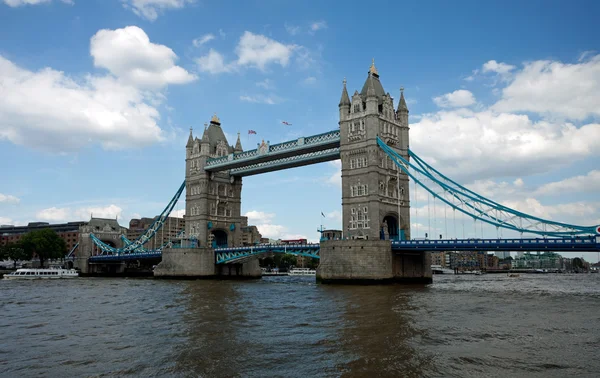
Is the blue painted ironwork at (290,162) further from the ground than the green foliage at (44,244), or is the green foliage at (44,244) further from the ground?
the blue painted ironwork at (290,162)

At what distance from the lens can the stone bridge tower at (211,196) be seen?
88.4m

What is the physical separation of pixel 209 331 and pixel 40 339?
768cm

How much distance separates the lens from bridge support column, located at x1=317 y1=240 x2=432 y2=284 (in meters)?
57.8

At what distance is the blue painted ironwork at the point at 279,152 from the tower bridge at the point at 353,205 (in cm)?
16

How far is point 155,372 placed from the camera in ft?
54.4

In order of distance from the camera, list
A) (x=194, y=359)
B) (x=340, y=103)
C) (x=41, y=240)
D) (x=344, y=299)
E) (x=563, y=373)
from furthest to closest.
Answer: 1. (x=41, y=240)
2. (x=340, y=103)
3. (x=344, y=299)
4. (x=194, y=359)
5. (x=563, y=373)

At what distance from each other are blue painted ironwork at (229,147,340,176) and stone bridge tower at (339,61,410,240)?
4.43 metres

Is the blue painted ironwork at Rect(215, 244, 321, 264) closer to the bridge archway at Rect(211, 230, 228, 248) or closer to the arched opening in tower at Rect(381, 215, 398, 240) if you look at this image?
the bridge archway at Rect(211, 230, 228, 248)

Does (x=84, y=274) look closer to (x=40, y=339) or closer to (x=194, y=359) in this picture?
(x=40, y=339)

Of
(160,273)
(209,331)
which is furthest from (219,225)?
(209,331)

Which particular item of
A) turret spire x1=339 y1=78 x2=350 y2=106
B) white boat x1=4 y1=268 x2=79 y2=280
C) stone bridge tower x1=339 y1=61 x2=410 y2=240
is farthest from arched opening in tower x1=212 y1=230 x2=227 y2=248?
turret spire x1=339 y1=78 x2=350 y2=106

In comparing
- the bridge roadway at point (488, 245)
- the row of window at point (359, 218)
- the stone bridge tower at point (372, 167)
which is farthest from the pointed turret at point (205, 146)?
the row of window at point (359, 218)

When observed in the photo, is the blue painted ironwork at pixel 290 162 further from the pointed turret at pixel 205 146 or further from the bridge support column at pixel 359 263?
the bridge support column at pixel 359 263

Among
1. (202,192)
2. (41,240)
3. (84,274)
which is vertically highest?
(202,192)
